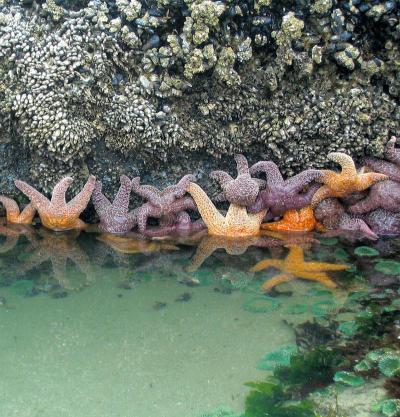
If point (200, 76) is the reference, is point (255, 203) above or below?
below

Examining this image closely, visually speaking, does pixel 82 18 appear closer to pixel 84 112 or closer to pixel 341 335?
pixel 84 112

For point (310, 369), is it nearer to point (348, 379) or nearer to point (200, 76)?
point (348, 379)

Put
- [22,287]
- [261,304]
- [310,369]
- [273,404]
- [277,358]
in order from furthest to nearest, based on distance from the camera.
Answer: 1. [22,287]
2. [261,304]
3. [277,358]
4. [310,369]
5. [273,404]

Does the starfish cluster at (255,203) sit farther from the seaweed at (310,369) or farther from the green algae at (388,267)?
the seaweed at (310,369)

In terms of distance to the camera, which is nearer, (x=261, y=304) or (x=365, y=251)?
(x=261, y=304)

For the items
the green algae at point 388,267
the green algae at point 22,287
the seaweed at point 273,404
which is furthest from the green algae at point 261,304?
the green algae at point 22,287

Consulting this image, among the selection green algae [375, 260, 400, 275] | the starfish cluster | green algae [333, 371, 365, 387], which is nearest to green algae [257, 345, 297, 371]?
green algae [333, 371, 365, 387]

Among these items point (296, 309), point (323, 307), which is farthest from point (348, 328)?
point (296, 309)
